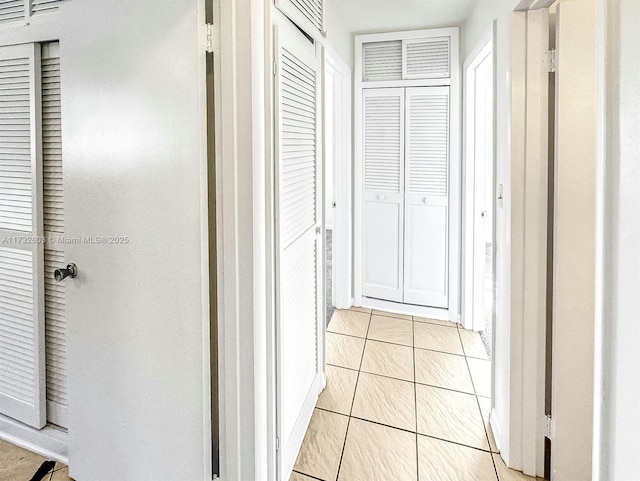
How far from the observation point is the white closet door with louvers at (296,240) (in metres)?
1.51

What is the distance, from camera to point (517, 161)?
64.0 inches

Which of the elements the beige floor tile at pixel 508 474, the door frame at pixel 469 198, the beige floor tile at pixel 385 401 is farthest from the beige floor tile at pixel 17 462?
the door frame at pixel 469 198

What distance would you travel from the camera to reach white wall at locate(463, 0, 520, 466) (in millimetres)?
1695

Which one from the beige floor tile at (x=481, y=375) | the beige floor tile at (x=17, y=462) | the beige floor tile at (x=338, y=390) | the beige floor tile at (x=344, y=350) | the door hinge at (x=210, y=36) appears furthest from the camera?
the beige floor tile at (x=344, y=350)

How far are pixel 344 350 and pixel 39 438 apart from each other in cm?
183

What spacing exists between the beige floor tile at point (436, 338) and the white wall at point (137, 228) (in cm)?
201

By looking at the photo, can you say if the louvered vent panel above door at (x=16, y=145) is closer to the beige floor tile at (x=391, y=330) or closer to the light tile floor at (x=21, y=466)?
the light tile floor at (x=21, y=466)

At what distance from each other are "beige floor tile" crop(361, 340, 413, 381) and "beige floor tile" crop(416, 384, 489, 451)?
0.19 meters

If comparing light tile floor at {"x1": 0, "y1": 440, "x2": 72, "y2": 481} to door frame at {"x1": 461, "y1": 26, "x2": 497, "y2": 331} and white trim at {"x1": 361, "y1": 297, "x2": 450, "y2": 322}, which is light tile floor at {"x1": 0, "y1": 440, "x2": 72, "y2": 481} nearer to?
white trim at {"x1": 361, "y1": 297, "x2": 450, "y2": 322}

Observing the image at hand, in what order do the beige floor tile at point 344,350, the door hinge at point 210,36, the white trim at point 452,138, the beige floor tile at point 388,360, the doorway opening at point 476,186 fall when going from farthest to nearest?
the white trim at point 452,138, the doorway opening at point 476,186, the beige floor tile at point 344,350, the beige floor tile at point 388,360, the door hinge at point 210,36

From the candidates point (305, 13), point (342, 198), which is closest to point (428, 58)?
point (342, 198)

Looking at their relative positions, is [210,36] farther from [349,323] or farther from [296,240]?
[349,323]

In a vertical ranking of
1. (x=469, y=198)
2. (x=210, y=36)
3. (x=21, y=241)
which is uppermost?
→ (x=210, y=36)

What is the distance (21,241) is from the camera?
1.81 meters
